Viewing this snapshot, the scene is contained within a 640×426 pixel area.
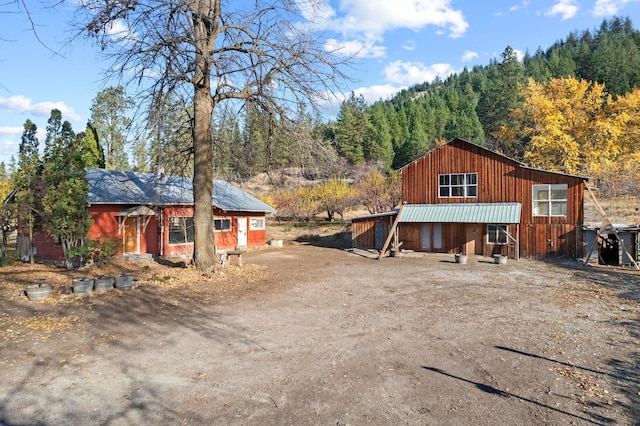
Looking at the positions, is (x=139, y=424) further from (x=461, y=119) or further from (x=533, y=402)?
(x=461, y=119)

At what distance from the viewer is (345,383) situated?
5.90 metres

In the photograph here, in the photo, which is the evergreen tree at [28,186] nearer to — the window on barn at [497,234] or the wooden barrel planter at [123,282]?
the wooden barrel planter at [123,282]

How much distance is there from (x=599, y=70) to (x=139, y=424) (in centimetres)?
7784

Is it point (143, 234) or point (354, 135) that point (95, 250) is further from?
point (354, 135)

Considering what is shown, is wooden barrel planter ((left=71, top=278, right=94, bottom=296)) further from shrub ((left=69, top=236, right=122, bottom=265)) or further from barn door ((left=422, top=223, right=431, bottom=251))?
barn door ((left=422, top=223, right=431, bottom=251))

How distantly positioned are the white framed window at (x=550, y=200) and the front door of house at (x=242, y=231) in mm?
18285

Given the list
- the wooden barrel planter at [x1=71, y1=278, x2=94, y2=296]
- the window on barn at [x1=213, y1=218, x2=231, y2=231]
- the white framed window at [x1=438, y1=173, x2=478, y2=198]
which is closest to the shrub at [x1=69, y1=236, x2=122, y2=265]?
the wooden barrel planter at [x1=71, y1=278, x2=94, y2=296]

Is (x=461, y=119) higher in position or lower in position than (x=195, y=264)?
higher

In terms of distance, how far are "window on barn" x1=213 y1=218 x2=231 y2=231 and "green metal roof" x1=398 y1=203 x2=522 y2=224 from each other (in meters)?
11.3

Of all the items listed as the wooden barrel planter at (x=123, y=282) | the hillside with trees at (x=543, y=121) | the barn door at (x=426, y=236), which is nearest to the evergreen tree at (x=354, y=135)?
the hillside with trees at (x=543, y=121)

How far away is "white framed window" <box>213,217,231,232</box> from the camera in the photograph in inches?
994

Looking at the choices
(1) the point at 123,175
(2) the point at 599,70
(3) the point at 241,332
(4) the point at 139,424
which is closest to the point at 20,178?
(1) the point at 123,175

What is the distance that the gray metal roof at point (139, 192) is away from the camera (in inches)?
794

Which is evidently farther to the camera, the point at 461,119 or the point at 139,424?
the point at 461,119
